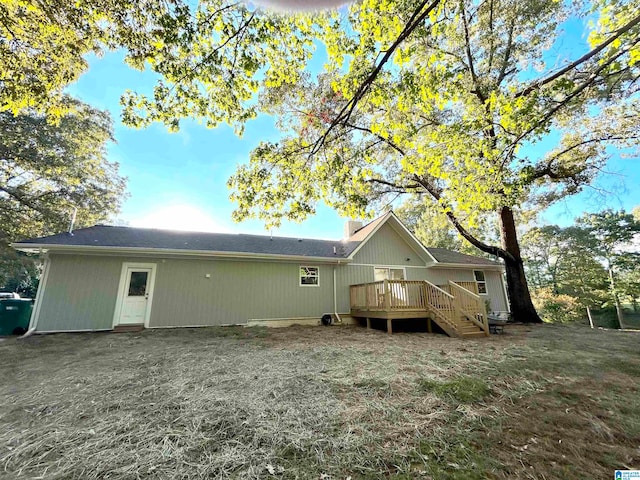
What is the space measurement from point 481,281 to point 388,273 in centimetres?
559

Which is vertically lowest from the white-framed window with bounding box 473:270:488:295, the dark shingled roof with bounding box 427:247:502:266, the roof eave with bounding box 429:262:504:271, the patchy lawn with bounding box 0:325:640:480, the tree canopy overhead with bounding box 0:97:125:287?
the patchy lawn with bounding box 0:325:640:480

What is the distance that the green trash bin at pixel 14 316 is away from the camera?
7.53m

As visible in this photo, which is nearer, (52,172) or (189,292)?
(189,292)

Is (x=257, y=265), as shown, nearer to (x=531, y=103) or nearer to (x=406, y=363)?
(x=406, y=363)

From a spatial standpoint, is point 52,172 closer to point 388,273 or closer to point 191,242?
point 191,242

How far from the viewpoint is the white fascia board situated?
24.0 feet

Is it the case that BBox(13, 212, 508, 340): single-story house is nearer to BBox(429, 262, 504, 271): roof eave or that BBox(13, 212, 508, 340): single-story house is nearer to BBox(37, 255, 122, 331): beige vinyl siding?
BBox(37, 255, 122, 331): beige vinyl siding

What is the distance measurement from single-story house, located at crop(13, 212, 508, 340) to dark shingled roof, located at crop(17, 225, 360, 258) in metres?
0.03

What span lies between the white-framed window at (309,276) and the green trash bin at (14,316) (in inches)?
343

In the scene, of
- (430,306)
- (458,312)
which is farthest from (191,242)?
(458,312)

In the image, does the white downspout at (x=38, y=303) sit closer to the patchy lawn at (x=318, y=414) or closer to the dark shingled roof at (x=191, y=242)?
the dark shingled roof at (x=191, y=242)

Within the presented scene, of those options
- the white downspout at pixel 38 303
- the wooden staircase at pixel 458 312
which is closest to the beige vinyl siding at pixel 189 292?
the white downspout at pixel 38 303

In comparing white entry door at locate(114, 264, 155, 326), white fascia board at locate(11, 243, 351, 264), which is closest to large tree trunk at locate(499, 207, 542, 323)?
white fascia board at locate(11, 243, 351, 264)

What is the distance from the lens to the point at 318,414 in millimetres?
2822
